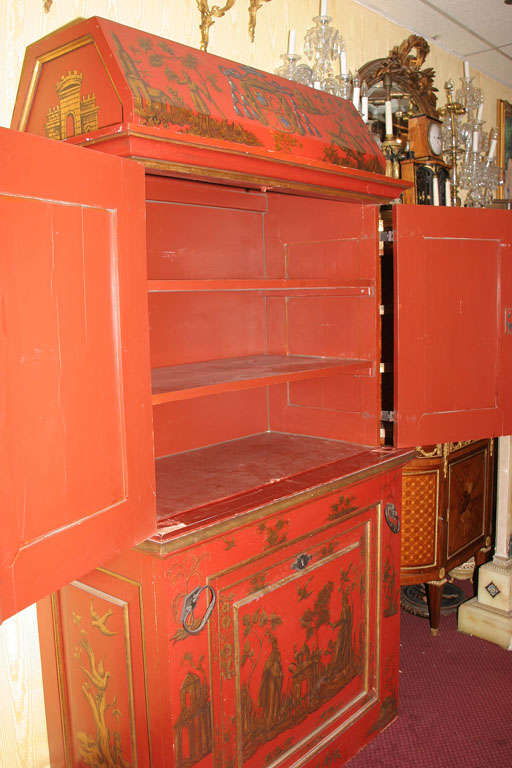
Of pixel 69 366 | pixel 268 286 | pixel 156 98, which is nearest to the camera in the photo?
pixel 69 366

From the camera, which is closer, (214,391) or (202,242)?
(214,391)

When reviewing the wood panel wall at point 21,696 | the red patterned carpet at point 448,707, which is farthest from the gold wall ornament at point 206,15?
the red patterned carpet at point 448,707

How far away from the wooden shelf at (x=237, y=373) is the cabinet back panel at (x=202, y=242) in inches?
13.2

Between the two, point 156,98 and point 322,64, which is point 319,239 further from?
point 156,98

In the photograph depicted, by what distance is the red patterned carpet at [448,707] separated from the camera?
7.21 ft

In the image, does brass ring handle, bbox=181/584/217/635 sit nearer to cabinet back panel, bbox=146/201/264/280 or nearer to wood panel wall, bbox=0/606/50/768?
wood panel wall, bbox=0/606/50/768

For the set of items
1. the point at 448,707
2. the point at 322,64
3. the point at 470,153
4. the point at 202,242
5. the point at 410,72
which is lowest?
the point at 448,707

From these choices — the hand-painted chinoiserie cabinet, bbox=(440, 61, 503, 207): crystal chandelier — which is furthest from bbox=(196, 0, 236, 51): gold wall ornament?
bbox=(440, 61, 503, 207): crystal chandelier

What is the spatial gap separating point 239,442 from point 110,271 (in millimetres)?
1252

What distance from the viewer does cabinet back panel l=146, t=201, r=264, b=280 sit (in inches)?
83.7

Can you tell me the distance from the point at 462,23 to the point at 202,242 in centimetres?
208

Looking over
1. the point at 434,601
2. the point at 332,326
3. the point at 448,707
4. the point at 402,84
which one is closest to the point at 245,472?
the point at 332,326

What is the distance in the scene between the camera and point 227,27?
2346mm

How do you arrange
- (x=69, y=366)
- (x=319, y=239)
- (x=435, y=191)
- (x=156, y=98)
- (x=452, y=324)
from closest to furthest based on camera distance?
(x=69, y=366) < (x=156, y=98) < (x=452, y=324) < (x=319, y=239) < (x=435, y=191)
